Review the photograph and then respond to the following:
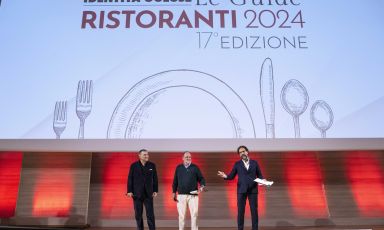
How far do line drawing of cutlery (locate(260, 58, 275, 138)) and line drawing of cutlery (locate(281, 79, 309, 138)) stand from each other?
17 centimetres

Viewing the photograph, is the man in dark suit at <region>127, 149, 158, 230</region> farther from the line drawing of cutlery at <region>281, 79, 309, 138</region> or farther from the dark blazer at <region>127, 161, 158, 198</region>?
the line drawing of cutlery at <region>281, 79, 309, 138</region>

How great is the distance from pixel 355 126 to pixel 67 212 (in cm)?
421

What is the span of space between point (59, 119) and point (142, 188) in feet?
5.32

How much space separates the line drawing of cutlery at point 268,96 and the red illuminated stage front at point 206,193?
2.57 feet

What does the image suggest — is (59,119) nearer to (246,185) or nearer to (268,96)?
(246,185)

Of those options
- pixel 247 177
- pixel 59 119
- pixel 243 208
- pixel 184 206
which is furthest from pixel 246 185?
pixel 59 119

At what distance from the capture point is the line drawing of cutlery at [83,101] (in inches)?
189

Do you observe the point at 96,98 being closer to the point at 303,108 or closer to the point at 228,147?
the point at 228,147

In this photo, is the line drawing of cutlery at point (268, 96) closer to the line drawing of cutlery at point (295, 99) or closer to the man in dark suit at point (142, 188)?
the line drawing of cutlery at point (295, 99)

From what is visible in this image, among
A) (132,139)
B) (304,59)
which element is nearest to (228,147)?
(132,139)

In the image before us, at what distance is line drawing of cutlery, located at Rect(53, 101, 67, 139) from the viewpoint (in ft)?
15.6

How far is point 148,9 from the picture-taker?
5465 mm

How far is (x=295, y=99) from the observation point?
16.1 ft

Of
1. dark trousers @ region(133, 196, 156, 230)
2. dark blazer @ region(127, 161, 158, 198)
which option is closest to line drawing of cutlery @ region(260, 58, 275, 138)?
dark blazer @ region(127, 161, 158, 198)
